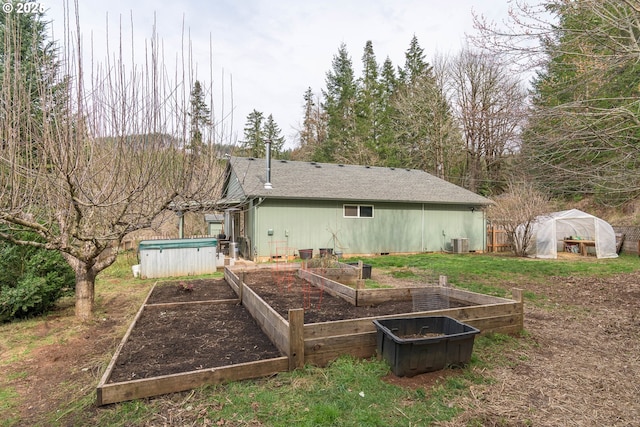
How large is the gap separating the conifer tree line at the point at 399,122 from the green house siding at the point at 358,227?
933 cm

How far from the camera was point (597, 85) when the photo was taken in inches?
229

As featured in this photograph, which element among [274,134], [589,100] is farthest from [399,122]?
[589,100]

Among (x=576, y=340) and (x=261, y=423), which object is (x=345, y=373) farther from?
(x=576, y=340)

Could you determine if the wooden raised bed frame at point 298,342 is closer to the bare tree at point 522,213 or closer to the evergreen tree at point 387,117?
the bare tree at point 522,213

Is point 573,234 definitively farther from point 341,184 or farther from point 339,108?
point 339,108

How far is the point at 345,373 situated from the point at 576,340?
3221 millimetres

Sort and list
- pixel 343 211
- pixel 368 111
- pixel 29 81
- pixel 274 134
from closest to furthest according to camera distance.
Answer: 1. pixel 29 81
2. pixel 343 211
3. pixel 368 111
4. pixel 274 134

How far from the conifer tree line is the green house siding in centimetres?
933

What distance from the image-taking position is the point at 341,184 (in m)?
14.2

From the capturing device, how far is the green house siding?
1198cm

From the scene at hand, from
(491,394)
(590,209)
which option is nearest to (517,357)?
(491,394)

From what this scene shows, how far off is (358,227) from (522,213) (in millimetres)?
6661

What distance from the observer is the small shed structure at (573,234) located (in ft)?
44.0

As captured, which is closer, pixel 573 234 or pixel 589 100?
pixel 589 100
